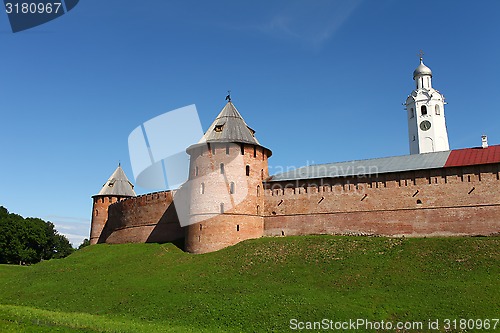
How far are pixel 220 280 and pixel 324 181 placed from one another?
34.3 feet

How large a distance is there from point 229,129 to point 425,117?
2603 cm

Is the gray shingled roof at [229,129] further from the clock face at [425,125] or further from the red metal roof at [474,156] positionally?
the clock face at [425,125]

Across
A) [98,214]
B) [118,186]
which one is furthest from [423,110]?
[98,214]

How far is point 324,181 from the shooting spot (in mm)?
29859

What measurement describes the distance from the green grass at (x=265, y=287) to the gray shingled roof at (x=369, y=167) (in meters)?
4.65

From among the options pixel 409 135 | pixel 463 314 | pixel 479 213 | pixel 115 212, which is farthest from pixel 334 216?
pixel 409 135

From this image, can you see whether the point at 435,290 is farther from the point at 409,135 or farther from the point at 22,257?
the point at 22,257

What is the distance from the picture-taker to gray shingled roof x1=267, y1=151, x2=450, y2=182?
27.8m

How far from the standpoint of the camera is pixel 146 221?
3562 centimetres

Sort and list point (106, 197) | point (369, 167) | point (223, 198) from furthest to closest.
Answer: point (106, 197) → point (369, 167) → point (223, 198)

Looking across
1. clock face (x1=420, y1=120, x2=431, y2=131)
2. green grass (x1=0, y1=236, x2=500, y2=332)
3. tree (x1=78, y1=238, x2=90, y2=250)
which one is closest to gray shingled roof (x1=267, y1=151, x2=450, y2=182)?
green grass (x1=0, y1=236, x2=500, y2=332)

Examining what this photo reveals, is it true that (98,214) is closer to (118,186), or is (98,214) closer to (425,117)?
(118,186)

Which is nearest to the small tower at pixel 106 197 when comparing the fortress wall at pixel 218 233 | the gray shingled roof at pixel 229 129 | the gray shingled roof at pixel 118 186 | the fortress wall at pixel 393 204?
the gray shingled roof at pixel 118 186

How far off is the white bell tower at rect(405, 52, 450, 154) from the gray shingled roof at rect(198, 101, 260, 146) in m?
23.1
